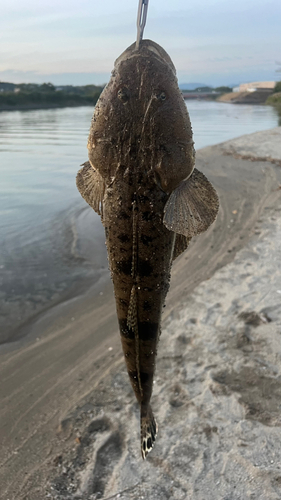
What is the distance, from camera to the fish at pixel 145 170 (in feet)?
6.10

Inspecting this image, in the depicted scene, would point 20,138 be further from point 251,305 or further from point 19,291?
point 251,305

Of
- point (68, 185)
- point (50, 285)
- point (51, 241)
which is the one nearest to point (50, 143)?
point (68, 185)

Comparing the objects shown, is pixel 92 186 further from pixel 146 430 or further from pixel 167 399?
pixel 167 399

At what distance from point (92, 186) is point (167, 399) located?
3.37m

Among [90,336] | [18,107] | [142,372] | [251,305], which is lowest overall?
[90,336]

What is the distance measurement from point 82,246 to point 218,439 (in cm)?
673

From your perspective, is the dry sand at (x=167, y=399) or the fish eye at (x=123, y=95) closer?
the fish eye at (x=123, y=95)

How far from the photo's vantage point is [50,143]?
28.2 metres

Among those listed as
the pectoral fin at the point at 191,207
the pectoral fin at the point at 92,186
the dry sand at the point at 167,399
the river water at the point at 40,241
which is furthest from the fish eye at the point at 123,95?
the river water at the point at 40,241

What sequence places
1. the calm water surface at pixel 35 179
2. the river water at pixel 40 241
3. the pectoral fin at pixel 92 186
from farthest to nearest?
the calm water surface at pixel 35 179 < the river water at pixel 40 241 < the pectoral fin at pixel 92 186

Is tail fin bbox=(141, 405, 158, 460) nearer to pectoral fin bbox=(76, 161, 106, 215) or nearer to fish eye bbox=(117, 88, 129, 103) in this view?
pectoral fin bbox=(76, 161, 106, 215)

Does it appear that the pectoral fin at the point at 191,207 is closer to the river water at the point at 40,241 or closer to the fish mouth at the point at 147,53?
the fish mouth at the point at 147,53

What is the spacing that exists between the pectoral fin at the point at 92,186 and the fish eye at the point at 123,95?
42 cm

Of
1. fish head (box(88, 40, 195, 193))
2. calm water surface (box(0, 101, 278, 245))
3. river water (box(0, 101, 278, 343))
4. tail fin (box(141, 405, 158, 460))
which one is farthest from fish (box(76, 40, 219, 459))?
calm water surface (box(0, 101, 278, 245))
